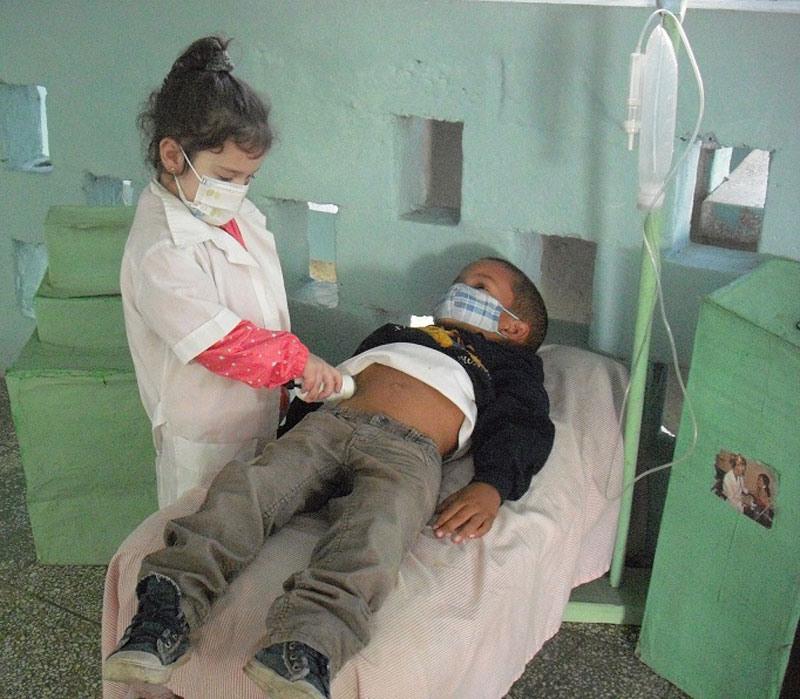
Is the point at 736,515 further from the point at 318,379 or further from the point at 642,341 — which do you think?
the point at 318,379

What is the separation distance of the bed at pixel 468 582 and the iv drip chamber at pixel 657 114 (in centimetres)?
60

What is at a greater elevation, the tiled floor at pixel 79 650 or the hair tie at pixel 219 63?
the hair tie at pixel 219 63

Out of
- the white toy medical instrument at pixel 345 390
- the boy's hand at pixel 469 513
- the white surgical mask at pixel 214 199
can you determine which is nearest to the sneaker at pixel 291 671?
the boy's hand at pixel 469 513

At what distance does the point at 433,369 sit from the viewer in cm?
215

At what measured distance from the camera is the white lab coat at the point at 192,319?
1.90m

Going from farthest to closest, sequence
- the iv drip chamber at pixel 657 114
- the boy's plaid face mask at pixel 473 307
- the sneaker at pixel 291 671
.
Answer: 1. the boy's plaid face mask at pixel 473 307
2. the iv drip chamber at pixel 657 114
3. the sneaker at pixel 291 671

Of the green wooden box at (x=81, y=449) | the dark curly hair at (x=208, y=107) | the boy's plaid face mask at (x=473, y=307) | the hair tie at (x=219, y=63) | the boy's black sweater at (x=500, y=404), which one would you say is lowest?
the green wooden box at (x=81, y=449)

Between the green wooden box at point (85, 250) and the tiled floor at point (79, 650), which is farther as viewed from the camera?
the green wooden box at point (85, 250)

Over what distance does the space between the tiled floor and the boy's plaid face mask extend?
0.80 metres

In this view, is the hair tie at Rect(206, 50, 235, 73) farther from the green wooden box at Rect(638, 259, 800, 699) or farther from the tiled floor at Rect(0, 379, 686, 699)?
the tiled floor at Rect(0, 379, 686, 699)

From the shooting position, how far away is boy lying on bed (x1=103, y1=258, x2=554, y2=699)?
1.54 metres

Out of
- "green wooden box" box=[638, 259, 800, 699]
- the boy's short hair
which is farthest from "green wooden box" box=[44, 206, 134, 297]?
"green wooden box" box=[638, 259, 800, 699]

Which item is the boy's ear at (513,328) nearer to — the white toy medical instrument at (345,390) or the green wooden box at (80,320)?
the white toy medical instrument at (345,390)

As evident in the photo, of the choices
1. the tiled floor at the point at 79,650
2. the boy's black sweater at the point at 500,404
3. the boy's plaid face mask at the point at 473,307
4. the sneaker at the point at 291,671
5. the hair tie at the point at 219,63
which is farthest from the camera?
the boy's plaid face mask at the point at 473,307
